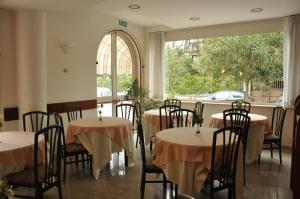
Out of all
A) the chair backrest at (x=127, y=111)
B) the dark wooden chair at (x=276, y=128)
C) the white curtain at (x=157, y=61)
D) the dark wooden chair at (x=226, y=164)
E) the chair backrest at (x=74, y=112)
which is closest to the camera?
the dark wooden chair at (x=226, y=164)

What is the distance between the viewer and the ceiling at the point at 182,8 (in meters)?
4.46

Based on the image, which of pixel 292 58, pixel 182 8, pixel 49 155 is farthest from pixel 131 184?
pixel 292 58

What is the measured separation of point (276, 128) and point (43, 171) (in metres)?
4.33

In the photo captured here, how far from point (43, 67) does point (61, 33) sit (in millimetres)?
840

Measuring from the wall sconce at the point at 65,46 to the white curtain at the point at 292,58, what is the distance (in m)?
4.32

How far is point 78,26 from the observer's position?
5.61 metres

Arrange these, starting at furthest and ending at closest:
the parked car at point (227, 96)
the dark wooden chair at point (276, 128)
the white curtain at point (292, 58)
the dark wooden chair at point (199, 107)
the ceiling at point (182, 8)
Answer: the parked car at point (227, 96) < the dark wooden chair at point (199, 107) < the white curtain at point (292, 58) < the dark wooden chair at point (276, 128) < the ceiling at point (182, 8)

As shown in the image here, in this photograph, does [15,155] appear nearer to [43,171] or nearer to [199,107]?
[43,171]

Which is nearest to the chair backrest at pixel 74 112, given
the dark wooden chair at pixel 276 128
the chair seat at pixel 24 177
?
the chair seat at pixel 24 177

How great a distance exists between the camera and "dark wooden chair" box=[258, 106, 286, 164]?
15.9 ft

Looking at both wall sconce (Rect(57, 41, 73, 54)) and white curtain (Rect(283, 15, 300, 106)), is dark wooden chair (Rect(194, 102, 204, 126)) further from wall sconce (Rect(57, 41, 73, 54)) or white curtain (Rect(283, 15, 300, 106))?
wall sconce (Rect(57, 41, 73, 54))

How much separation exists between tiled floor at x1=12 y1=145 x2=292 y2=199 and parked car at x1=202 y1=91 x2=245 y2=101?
7.17ft

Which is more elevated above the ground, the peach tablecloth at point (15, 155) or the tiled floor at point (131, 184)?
the peach tablecloth at point (15, 155)

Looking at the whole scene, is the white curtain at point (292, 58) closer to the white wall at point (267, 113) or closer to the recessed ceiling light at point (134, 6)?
the white wall at point (267, 113)
